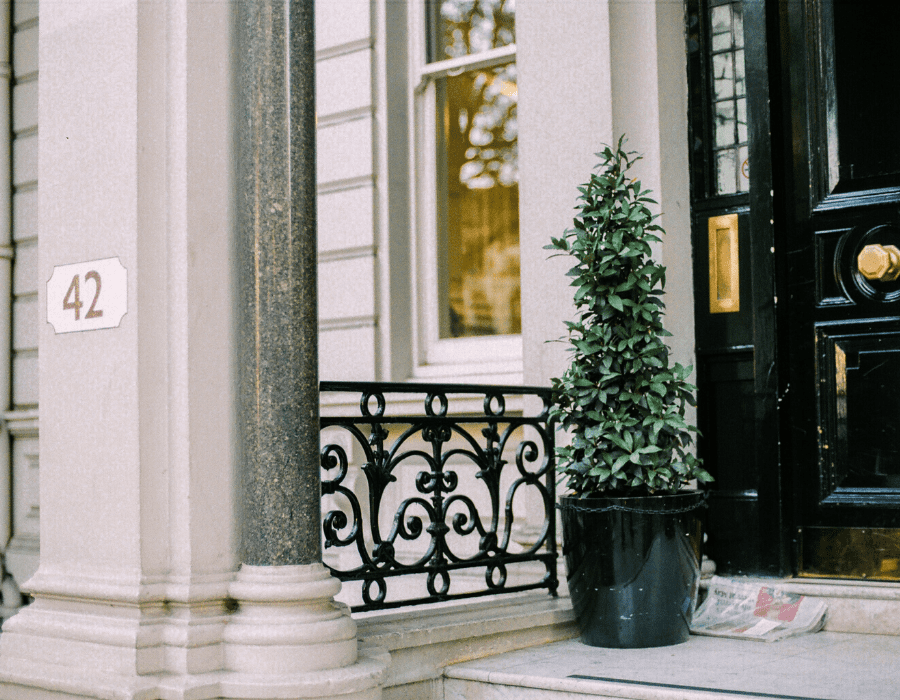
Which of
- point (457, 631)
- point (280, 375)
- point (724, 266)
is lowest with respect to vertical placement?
point (457, 631)

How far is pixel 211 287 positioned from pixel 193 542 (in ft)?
2.65

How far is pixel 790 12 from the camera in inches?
187

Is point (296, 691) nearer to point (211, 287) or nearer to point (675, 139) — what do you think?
point (211, 287)

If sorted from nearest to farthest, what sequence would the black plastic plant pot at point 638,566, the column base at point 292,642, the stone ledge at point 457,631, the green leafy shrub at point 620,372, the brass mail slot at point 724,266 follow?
the column base at point 292,642, the stone ledge at point 457,631, the black plastic plant pot at point 638,566, the green leafy shrub at point 620,372, the brass mail slot at point 724,266

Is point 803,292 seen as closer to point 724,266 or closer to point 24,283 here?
point 724,266

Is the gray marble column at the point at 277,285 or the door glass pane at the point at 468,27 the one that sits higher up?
the door glass pane at the point at 468,27

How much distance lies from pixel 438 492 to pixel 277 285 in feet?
3.79

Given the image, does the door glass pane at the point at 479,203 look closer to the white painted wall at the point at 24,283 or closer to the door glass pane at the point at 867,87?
the door glass pane at the point at 867,87

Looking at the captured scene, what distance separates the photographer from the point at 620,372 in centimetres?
428

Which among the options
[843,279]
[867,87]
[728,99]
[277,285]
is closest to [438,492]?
[277,285]

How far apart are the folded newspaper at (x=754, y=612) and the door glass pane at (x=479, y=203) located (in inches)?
80.4

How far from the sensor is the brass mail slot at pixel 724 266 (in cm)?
482

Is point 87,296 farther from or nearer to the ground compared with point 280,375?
farther from the ground

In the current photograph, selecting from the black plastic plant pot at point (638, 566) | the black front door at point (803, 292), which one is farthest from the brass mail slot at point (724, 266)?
the black plastic plant pot at point (638, 566)
